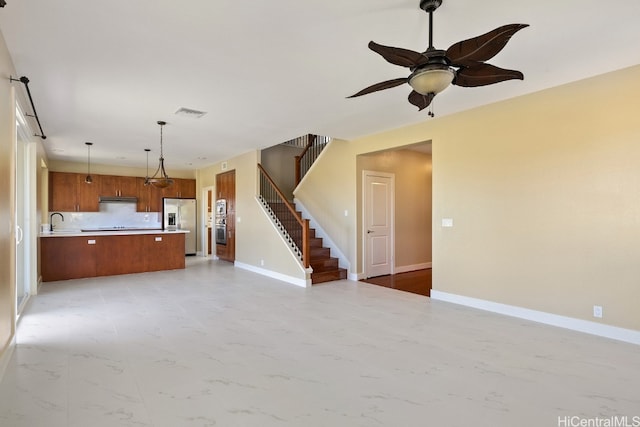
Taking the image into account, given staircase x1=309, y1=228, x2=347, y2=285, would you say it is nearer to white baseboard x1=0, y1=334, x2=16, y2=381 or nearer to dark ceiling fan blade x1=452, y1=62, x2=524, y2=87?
white baseboard x1=0, y1=334, x2=16, y2=381

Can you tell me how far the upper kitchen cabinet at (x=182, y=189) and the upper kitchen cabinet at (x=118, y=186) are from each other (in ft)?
2.74

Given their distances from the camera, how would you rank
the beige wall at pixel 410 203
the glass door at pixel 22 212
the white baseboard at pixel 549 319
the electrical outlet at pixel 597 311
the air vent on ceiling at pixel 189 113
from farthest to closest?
1. the beige wall at pixel 410 203
2. the glass door at pixel 22 212
3. the air vent on ceiling at pixel 189 113
4. the electrical outlet at pixel 597 311
5. the white baseboard at pixel 549 319

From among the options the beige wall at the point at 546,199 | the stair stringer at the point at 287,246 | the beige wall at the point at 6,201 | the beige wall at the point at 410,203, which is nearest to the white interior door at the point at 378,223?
the beige wall at the point at 410,203

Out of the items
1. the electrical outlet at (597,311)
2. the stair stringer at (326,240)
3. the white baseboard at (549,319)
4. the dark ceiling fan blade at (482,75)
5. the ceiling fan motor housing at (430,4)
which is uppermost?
the ceiling fan motor housing at (430,4)

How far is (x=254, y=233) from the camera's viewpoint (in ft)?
24.6

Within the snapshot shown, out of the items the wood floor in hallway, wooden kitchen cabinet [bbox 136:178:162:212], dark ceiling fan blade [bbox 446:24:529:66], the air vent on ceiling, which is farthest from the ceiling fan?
wooden kitchen cabinet [bbox 136:178:162:212]

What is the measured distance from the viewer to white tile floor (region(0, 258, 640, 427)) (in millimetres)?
2152

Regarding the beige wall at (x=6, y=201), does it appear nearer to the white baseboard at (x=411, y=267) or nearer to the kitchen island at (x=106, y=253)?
the kitchen island at (x=106, y=253)

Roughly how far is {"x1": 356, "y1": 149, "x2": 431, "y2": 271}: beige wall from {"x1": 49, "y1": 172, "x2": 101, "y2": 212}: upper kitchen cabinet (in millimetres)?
7550

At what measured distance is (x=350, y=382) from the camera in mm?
2549

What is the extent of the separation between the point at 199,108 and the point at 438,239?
3.83 m

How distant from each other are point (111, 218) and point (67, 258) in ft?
11.1

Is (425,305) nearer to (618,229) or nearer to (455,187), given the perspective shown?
(455,187)

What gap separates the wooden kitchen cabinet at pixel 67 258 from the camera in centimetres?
625
